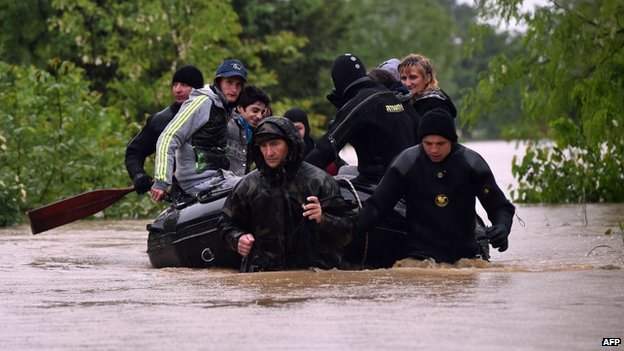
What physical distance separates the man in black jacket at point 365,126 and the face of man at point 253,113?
1119 mm

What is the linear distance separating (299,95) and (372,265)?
123 feet

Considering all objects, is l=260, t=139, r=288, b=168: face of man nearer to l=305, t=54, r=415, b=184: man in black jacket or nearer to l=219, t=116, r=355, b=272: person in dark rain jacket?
l=219, t=116, r=355, b=272: person in dark rain jacket

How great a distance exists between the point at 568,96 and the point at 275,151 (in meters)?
10.3

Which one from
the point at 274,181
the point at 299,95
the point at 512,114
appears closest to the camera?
the point at 274,181

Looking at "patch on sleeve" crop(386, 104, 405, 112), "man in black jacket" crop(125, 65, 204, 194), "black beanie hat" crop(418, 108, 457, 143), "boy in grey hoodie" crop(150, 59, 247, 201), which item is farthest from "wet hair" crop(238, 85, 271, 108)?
"black beanie hat" crop(418, 108, 457, 143)

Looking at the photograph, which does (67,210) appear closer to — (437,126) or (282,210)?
(282,210)

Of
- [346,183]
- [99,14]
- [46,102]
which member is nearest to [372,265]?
[346,183]

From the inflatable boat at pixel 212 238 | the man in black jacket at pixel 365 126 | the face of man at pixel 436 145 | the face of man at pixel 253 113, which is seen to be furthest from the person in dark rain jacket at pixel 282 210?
the face of man at pixel 253 113

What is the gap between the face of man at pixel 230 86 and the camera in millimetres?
13227

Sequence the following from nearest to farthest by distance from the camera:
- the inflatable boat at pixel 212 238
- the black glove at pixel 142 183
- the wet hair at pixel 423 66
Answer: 1. the inflatable boat at pixel 212 238
2. the wet hair at pixel 423 66
3. the black glove at pixel 142 183

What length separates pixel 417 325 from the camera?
8.55 m

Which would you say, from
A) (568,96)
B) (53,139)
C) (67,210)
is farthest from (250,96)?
(53,139)

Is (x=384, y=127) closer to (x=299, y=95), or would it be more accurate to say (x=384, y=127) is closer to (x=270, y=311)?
(x=270, y=311)

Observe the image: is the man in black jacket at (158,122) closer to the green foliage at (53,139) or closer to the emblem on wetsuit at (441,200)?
the emblem on wetsuit at (441,200)
